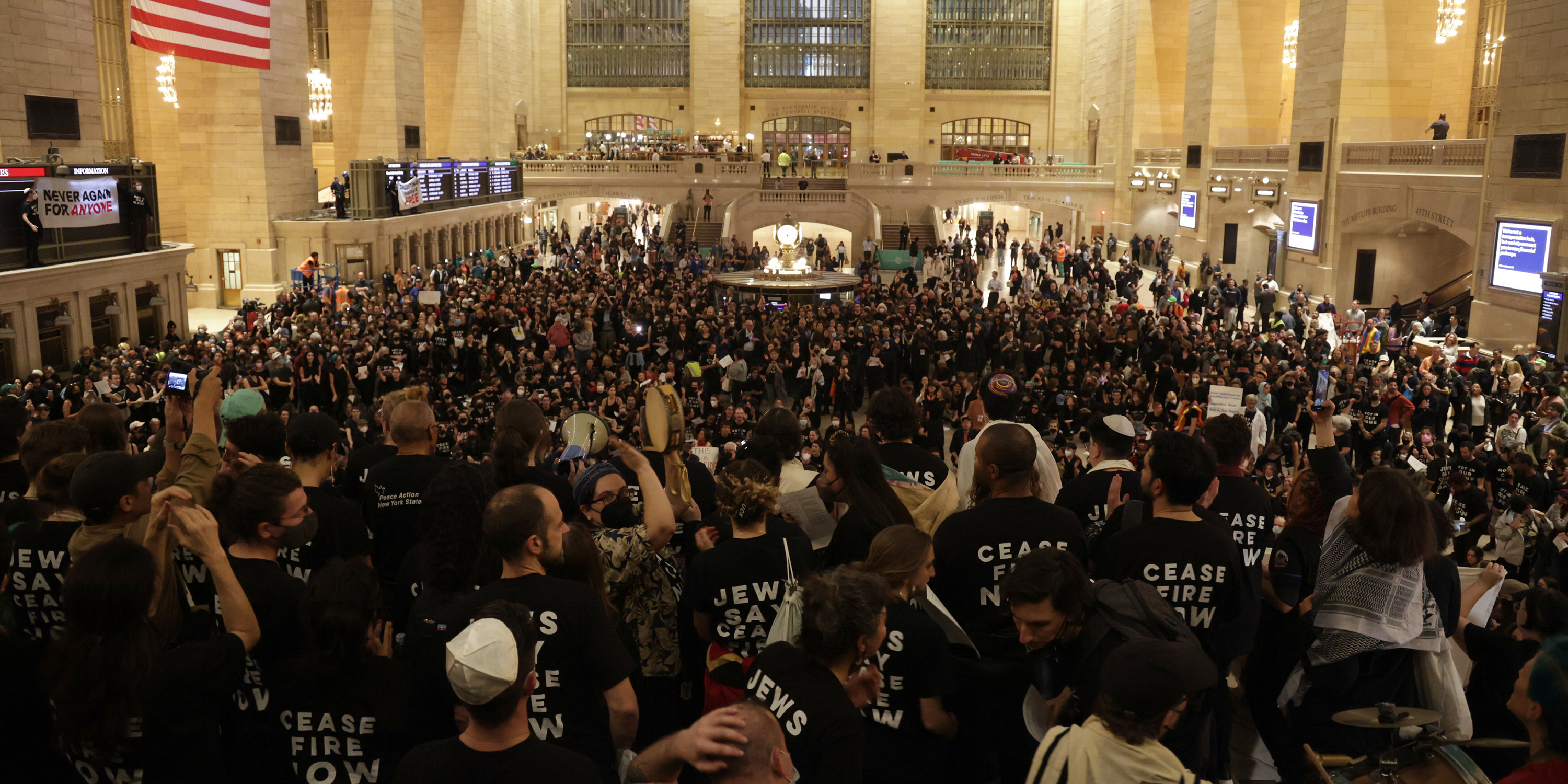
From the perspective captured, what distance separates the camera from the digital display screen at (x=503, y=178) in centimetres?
4081

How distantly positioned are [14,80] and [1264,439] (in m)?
23.5

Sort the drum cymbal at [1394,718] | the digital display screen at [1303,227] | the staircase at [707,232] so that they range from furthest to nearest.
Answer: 1. the staircase at [707,232]
2. the digital display screen at [1303,227]
3. the drum cymbal at [1394,718]

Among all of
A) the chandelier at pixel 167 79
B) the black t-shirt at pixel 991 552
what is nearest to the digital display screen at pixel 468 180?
the chandelier at pixel 167 79

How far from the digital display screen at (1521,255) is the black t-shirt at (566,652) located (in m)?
22.5

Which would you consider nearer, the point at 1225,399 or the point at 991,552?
the point at 991,552

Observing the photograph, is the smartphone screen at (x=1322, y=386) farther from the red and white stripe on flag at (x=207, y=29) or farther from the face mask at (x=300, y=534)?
the red and white stripe on flag at (x=207, y=29)

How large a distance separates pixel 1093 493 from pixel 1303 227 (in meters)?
28.9

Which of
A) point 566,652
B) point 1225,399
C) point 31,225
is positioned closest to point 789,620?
point 566,652

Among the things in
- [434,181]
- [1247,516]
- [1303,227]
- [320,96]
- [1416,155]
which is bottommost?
[1247,516]

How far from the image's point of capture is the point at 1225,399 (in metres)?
11.1

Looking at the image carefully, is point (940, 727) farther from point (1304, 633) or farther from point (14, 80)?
point (14, 80)

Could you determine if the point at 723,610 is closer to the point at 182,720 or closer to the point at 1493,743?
the point at 182,720

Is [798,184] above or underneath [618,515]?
above

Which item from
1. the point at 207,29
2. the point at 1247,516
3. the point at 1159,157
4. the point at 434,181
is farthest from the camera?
the point at 1159,157
